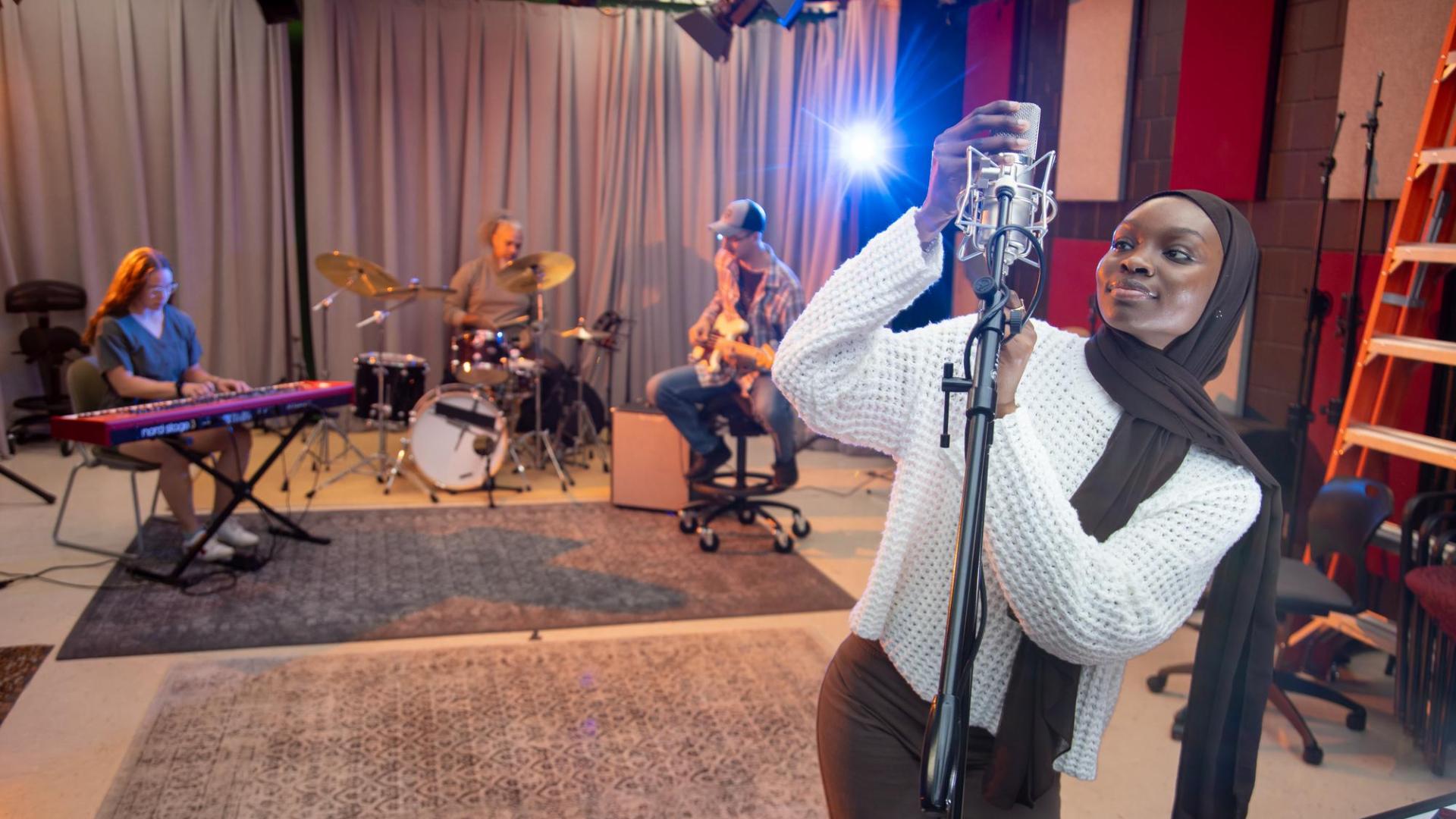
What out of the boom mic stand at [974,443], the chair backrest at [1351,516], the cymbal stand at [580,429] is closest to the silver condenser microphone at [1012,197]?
the boom mic stand at [974,443]

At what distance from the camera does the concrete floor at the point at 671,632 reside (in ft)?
8.75

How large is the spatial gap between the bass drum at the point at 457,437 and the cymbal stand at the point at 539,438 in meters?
0.26

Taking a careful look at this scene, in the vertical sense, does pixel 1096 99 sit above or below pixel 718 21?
below

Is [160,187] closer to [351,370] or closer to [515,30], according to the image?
[351,370]

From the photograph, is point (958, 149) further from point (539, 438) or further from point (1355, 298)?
point (539, 438)

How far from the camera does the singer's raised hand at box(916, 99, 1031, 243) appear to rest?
1.08 meters

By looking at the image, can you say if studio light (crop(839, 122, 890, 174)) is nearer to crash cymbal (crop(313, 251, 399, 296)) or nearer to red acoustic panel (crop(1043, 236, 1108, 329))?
red acoustic panel (crop(1043, 236, 1108, 329))

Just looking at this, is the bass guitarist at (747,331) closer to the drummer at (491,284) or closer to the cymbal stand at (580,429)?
the cymbal stand at (580,429)

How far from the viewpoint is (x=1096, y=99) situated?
508cm

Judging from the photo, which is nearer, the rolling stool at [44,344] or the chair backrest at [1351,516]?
the chair backrest at [1351,516]

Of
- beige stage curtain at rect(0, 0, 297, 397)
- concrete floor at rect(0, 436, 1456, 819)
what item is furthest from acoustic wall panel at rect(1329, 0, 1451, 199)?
beige stage curtain at rect(0, 0, 297, 397)

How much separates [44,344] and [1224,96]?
614cm

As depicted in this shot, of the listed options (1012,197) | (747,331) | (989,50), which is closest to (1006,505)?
(1012,197)

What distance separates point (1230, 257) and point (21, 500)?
537 cm
